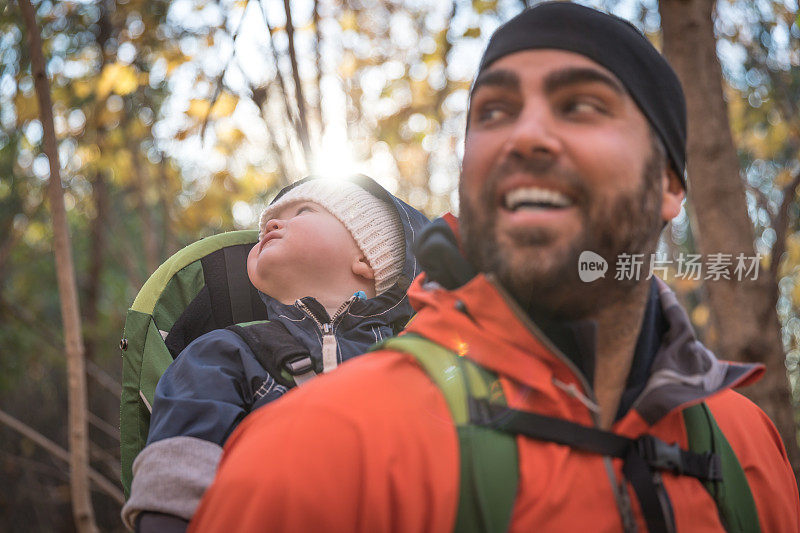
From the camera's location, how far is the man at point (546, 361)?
1.15 m

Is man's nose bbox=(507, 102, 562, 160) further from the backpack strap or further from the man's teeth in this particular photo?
the backpack strap

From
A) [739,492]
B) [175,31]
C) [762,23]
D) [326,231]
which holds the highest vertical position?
[175,31]

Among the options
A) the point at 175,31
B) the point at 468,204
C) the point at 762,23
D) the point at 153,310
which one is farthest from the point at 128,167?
the point at 468,204

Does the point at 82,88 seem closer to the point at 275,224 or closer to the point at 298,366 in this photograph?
the point at 275,224

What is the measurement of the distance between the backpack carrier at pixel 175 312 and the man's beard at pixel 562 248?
1.17 meters

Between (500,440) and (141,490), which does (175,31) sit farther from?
(500,440)

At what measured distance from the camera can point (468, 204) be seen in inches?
59.7

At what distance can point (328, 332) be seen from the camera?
2.21 metres

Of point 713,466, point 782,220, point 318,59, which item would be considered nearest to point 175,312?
point 713,466

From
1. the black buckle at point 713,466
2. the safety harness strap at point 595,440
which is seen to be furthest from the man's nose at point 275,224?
the black buckle at point 713,466

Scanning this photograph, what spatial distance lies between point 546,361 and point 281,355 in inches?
35.9

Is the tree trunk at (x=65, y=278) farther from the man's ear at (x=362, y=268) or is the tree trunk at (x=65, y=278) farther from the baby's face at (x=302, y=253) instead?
the man's ear at (x=362, y=268)

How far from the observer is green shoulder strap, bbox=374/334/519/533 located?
1.16m

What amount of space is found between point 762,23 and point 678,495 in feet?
18.6
